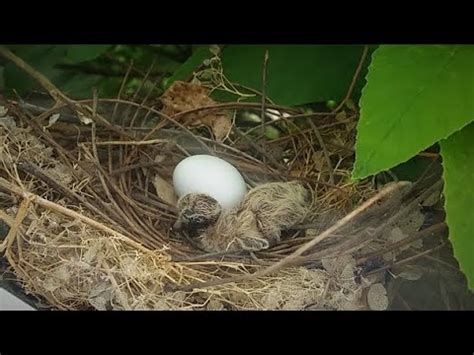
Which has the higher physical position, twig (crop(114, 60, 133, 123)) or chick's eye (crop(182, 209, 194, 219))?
twig (crop(114, 60, 133, 123))

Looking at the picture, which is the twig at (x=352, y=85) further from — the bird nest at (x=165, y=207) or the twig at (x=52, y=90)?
the twig at (x=52, y=90)

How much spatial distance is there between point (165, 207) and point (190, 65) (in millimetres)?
112

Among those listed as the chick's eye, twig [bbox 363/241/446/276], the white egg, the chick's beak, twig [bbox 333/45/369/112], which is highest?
twig [bbox 333/45/369/112]

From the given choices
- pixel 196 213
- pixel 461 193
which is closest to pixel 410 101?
pixel 461 193

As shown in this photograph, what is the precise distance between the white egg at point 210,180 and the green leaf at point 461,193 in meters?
0.15

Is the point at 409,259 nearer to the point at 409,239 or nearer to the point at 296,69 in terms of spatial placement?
the point at 409,239

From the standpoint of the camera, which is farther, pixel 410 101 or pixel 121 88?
pixel 121 88

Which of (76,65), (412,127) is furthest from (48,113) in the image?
(412,127)

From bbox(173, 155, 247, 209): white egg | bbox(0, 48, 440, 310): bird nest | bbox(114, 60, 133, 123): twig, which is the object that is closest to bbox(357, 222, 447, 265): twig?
bbox(0, 48, 440, 310): bird nest

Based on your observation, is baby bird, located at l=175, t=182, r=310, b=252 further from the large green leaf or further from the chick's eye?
the large green leaf

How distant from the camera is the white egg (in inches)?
29.3

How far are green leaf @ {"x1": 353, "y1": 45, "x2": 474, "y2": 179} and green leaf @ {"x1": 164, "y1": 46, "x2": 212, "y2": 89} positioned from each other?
13 centimetres

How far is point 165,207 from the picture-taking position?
745 mm
